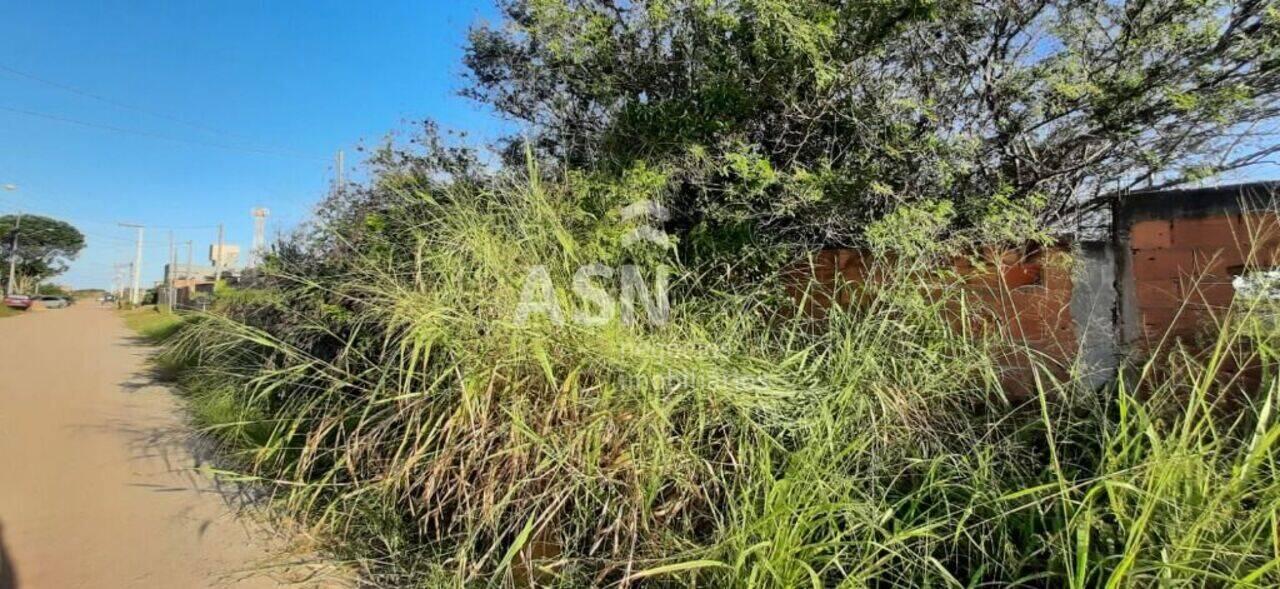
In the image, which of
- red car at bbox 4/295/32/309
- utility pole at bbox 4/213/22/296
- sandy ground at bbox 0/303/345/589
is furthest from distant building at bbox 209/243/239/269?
sandy ground at bbox 0/303/345/589

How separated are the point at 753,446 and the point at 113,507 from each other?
3213 millimetres

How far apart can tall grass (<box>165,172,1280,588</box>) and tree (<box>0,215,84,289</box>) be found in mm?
58266

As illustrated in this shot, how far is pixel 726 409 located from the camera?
2.30 m

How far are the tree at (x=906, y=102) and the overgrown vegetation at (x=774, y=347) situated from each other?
0.06 feet

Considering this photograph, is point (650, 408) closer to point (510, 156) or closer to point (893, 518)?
point (893, 518)

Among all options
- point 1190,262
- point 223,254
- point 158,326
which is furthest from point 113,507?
point 223,254

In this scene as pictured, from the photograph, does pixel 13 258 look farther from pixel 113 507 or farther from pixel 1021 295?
pixel 1021 295

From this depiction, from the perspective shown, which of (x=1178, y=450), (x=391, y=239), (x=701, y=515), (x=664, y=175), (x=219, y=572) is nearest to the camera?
(x=1178, y=450)

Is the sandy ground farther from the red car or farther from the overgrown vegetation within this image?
the red car

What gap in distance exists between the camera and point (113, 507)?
10.6 feet

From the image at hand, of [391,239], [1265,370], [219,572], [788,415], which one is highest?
[391,239]

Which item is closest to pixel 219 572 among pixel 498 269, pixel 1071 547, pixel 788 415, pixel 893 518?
pixel 498 269

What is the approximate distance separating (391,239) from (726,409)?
8.05 ft

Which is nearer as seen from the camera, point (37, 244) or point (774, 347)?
point (774, 347)
